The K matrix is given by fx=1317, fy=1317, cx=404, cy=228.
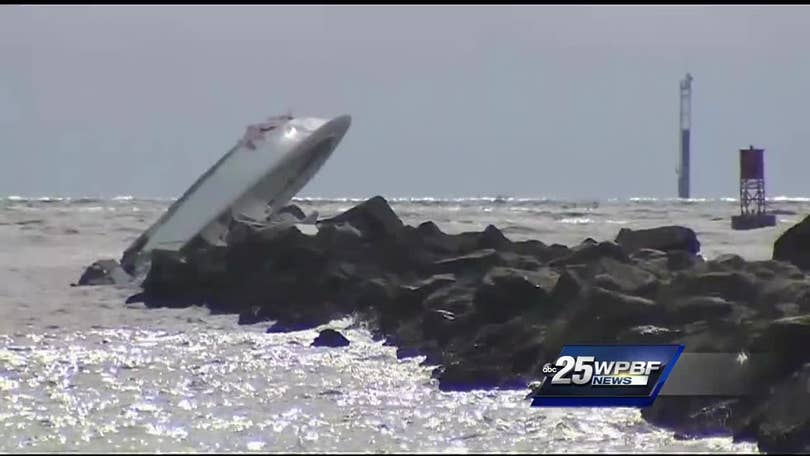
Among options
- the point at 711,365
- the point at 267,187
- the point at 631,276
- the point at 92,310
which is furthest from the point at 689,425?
the point at 267,187

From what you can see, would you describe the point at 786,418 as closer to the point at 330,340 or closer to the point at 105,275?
the point at 330,340

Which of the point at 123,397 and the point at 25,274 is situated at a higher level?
the point at 123,397

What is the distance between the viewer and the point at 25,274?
699 inches

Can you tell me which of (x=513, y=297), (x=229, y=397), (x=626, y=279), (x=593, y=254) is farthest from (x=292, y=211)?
(x=229, y=397)

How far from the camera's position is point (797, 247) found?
43.8 feet

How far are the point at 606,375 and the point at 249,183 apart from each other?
11845 millimetres

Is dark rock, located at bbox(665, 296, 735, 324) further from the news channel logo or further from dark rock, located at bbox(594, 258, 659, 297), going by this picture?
dark rock, located at bbox(594, 258, 659, 297)

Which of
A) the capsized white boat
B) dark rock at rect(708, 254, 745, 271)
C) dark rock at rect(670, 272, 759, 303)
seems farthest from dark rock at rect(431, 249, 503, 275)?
the capsized white boat

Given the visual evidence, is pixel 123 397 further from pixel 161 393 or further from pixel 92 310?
pixel 92 310

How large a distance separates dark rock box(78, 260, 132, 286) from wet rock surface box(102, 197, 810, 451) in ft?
3.02

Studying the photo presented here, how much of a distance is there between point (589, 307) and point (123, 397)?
367 cm

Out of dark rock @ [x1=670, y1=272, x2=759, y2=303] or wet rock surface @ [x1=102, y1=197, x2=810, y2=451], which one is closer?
wet rock surface @ [x1=102, y1=197, x2=810, y2=451]

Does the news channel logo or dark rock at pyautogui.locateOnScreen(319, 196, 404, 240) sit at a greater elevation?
the news channel logo

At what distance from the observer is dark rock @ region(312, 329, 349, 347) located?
39.2ft
